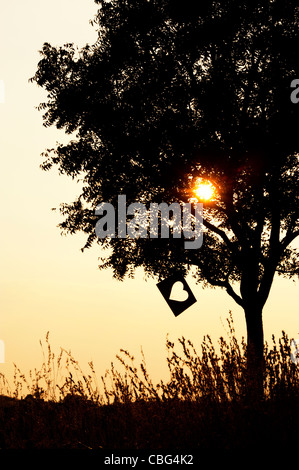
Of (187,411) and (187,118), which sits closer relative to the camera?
(187,411)

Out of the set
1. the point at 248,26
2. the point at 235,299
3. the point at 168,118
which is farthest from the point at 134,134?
the point at 235,299

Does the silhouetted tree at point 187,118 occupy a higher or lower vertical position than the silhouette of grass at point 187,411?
higher

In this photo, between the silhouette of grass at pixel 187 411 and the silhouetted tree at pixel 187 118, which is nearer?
the silhouette of grass at pixel 187 411

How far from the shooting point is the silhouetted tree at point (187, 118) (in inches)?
592

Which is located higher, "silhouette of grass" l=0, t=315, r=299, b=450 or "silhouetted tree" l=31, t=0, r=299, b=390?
"silhouetted tree" l=31, t=0, r=299, b=390

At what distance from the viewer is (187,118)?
1527 cm

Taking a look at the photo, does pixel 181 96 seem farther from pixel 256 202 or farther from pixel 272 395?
pixel 272 395

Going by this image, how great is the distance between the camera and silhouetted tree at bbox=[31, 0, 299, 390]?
1503 cm

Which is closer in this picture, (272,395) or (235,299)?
(272,395)

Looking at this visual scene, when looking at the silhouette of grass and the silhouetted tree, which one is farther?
the silhouetted tree

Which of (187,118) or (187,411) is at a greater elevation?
(187,118)
